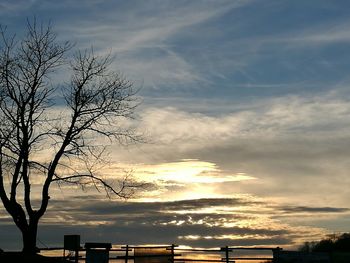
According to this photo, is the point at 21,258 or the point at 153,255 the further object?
the point at 153,255

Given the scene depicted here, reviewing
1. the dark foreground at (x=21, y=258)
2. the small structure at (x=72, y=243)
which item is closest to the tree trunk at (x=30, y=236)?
the small structure at (x=72, y=243)

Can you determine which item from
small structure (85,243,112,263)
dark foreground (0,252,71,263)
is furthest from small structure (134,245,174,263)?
dark foreground (0,252,71,263)

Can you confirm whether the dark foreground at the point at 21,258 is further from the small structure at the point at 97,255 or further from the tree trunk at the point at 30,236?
the tree trunk at the point at 30,236

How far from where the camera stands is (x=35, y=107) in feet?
109

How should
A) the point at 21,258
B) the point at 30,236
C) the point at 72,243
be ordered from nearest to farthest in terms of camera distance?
the point at 21,258
the point at 72,243
the point at 30,236

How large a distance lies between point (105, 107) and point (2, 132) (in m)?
5.61

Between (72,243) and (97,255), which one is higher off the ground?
(72,243)

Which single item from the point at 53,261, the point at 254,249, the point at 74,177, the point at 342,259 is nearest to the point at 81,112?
the point at 74,177

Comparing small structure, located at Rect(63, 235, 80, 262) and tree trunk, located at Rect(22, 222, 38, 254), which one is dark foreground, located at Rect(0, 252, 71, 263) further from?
tree trunk, located at Rect(22, 222, 38, 254)

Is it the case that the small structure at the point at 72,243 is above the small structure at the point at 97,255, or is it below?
above

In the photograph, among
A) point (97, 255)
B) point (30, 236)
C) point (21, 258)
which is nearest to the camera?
point (21, 258)

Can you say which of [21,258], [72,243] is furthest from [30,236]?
[21,258]

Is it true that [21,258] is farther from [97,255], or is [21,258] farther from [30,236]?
[30,236]

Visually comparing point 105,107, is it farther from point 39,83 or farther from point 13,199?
point 13,199
